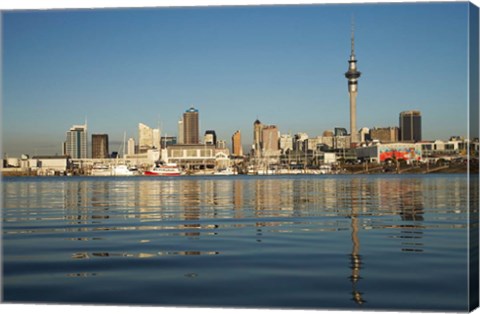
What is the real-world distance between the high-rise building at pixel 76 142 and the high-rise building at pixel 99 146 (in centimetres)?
74

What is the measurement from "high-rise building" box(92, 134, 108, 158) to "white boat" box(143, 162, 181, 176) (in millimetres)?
7420

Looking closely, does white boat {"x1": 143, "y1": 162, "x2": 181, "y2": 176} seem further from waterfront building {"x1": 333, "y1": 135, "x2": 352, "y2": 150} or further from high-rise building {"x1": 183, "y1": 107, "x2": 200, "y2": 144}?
waterfront building {"x1": 333, "y1": 135, "x2": 352, "y2": 150}

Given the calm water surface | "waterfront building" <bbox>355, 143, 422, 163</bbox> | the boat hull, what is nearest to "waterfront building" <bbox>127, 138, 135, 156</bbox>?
the boat hull

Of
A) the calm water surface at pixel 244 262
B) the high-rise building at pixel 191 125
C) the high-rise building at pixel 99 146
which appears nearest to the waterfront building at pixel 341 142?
the high-rise building at pixel 191 125

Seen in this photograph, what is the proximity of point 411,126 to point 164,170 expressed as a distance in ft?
116

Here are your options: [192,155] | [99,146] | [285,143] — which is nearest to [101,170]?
[99,146]

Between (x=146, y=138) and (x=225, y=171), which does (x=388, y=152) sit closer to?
(x=225, y=171)

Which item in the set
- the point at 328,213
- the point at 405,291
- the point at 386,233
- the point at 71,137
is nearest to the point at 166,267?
the point at 405,291

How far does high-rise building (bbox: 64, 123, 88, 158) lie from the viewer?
46312mm

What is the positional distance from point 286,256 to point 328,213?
4678 millimetres

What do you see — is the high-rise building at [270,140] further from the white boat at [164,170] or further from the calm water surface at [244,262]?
the calm water surface at [244,262]

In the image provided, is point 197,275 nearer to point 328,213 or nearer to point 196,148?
point 328,213

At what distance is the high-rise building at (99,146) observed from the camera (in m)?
52.0

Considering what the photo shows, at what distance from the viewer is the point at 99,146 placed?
58969 millimetres
